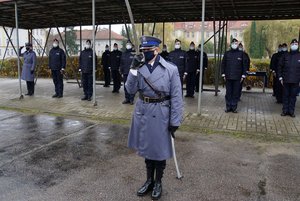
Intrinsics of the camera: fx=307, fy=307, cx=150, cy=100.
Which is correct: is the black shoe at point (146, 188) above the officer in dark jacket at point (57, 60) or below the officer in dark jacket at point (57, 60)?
below

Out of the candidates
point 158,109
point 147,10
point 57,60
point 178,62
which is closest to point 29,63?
point 57,60

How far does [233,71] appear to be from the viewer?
25.6ft

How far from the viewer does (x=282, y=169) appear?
4.53 m

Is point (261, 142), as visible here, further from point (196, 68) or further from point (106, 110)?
point (196, 68)

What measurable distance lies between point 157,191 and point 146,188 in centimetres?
16

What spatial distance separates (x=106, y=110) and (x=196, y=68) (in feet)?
12.5

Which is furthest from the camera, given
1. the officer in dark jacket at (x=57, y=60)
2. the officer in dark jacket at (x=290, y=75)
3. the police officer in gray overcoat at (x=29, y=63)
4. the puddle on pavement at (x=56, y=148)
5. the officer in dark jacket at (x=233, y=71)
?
the police officer in gray overcoat at (x=29, y=63)

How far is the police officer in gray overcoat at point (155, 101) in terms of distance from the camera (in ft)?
11.5

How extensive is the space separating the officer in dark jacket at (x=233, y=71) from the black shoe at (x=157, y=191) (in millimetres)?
4795

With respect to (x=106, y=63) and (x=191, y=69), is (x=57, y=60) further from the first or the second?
(x=191, y=69)

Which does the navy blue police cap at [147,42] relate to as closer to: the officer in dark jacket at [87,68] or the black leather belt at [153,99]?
the black leather belt at [153,99]

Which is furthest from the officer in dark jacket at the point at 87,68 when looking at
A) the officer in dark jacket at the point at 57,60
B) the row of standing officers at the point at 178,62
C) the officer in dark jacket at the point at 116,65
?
the officer in dark jacket at the point at 116,65

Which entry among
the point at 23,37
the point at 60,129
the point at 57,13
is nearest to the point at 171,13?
the point at 57,13

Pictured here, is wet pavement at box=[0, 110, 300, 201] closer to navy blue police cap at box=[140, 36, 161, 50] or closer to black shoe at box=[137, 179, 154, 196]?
black shoe at box=[137, 179, 154, 196]
